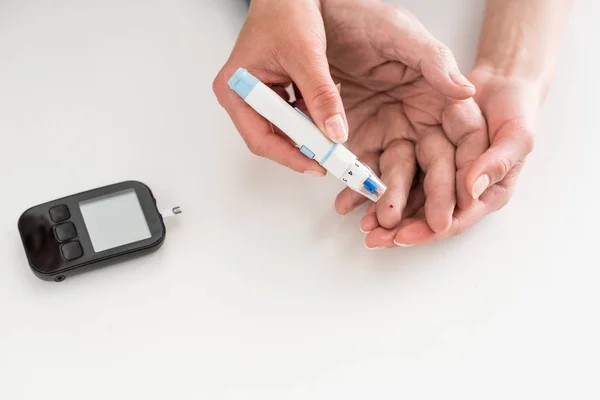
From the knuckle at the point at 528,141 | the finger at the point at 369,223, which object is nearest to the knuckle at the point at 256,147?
the finger at the point at 369,223

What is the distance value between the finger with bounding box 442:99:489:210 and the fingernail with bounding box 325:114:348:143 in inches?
5.2

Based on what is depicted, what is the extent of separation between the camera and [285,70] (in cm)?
63

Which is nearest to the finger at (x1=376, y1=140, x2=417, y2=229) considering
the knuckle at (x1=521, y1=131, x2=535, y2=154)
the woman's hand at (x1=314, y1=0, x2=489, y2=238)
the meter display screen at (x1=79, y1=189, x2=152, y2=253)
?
the woman's hand at (x1=314, y1=0, x2=489, y2=238)

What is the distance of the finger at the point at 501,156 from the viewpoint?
1.91 feet

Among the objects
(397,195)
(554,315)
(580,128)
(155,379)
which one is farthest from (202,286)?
(580,128)

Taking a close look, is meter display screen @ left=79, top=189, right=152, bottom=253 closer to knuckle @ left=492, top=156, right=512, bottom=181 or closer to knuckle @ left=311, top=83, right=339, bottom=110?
knuckle @ left=311, top=83, right=339, bottom=110

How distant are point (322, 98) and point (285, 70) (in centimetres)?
7

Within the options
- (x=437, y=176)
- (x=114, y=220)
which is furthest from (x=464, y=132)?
(x=114, y=220)

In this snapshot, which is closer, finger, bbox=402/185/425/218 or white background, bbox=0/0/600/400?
white background, bbox=0/0/600/400

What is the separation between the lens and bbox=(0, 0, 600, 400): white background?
0.55m

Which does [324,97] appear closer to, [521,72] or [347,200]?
[347,200]

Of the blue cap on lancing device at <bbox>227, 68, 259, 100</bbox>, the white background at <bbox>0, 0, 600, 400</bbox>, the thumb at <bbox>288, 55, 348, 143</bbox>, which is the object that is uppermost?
the blue cap on lancing device at <bbox>227, 68, 259, 100</bbox>

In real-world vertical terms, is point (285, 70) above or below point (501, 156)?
above

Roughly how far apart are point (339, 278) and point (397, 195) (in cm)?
10
